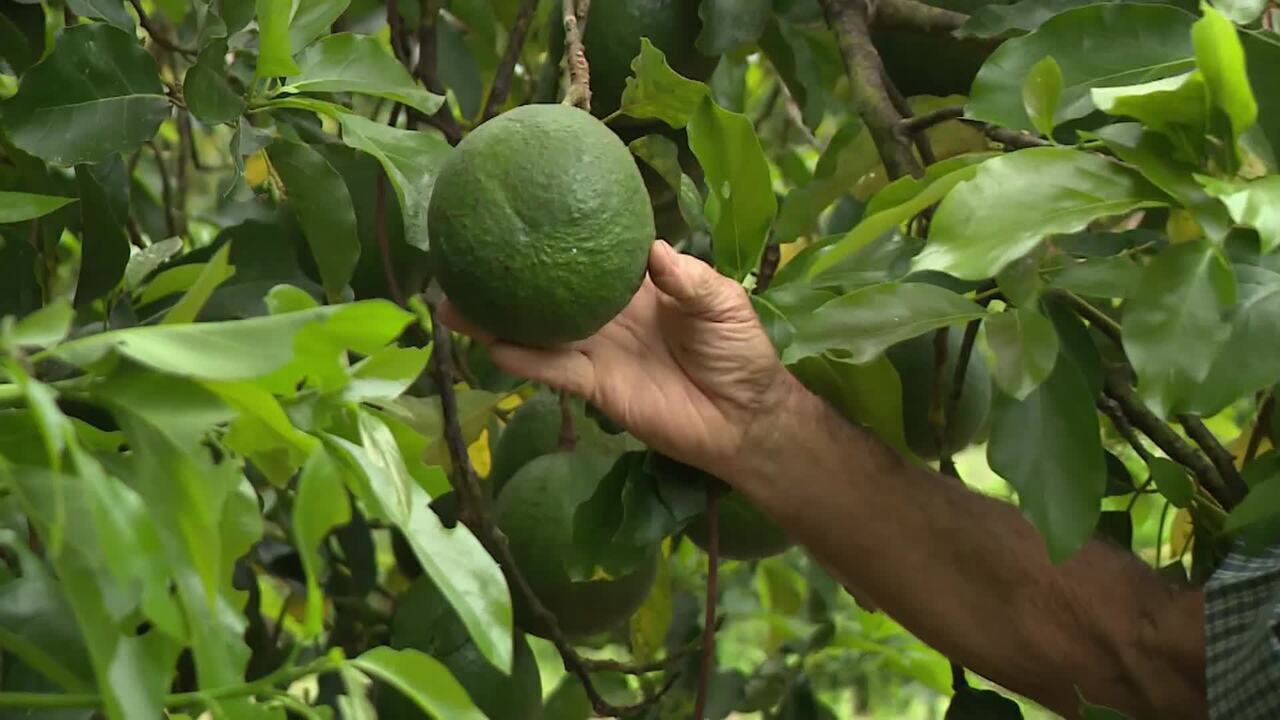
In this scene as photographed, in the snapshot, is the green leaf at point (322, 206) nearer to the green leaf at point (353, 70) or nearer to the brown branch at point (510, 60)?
the green leaf at point (353, 70)

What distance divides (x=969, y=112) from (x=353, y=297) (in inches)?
19.5

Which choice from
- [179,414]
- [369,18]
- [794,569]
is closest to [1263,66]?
[179,414]

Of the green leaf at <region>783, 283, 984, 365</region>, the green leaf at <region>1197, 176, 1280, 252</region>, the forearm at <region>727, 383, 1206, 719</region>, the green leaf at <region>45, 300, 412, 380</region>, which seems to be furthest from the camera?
the forearm at <region>727, 383, 1206, 719</region>

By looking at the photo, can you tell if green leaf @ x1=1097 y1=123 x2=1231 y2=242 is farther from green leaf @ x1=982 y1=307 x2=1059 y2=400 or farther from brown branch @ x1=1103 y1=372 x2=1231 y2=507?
brown branch @ x1=1103 y1=372 x2=1231 y2=507

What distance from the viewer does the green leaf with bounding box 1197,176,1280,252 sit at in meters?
0.49

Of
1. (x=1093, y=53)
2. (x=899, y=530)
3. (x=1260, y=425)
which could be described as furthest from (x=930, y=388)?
(x=1093, y=53)

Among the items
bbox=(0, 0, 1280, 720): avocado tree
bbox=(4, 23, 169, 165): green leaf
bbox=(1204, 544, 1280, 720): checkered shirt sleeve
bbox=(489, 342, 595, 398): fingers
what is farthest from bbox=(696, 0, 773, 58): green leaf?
bbox=(1204, 544, 1280, 720): checkered shirt sleeve

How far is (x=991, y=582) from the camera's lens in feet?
2.79

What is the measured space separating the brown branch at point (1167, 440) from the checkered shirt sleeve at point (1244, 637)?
0.13 feet

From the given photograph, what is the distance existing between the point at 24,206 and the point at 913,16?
1.91 ft

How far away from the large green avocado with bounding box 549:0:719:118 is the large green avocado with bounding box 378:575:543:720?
37cm

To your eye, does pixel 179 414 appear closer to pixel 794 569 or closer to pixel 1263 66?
pixel 1263 66

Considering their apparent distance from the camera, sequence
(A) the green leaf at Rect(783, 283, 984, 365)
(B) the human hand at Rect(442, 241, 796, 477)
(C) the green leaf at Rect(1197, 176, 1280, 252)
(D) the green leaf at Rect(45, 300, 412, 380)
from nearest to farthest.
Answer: (D) the green leaf at Rect(45, 300, 412, 380) → (C) the green leaf at Rect(1197, 176, 1280, 252) → (A) the green leaf at Rect(783, 283, 984, 365) → (B) the human hand at Rect(442, 241, 796, 477)

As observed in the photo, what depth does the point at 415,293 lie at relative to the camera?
3.29 ft
